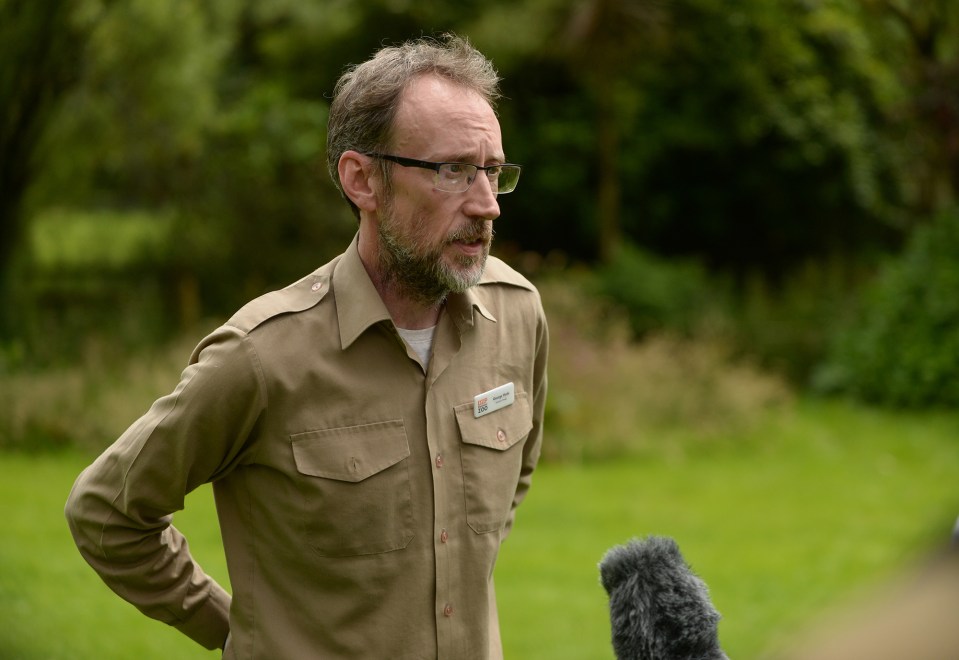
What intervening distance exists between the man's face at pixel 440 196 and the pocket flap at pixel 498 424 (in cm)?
29

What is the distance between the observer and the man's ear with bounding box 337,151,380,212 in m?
2.55

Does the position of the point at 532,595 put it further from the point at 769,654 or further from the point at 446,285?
the point at 769,654

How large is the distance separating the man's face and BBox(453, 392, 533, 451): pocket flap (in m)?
0.29

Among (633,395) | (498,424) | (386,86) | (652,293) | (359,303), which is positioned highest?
(652,293)

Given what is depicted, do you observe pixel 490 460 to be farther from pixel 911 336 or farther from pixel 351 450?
pixel 911 336

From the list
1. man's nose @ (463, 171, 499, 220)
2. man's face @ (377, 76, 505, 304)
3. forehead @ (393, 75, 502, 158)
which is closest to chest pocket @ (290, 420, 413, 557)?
man's face @ (377, 76, 505, 304)

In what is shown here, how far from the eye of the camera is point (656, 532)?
8398 millimetres

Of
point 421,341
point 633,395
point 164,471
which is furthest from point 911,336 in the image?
point 164,471

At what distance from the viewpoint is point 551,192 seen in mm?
18266

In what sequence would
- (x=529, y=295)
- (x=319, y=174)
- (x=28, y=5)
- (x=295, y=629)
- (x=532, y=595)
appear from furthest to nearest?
1. (x=319, y=174)
2. (x=28, y=5)
3. (x=532, y=595)
4. (x=529, y=295)
5. (x=295, y=629)

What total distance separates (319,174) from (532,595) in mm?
8469

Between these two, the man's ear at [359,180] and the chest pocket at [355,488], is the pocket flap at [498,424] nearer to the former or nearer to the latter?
the chest pocket at [355,488]

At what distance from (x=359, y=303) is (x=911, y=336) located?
12.6 m

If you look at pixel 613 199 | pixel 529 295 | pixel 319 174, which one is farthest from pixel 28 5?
pixel 529 295
